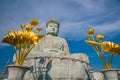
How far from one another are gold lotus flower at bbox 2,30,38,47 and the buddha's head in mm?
6419

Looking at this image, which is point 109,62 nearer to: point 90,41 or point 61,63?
point 90,41

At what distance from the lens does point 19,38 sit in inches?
342

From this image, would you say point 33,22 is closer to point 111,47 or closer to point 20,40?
point 20,40

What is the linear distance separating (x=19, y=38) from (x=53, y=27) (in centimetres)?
684

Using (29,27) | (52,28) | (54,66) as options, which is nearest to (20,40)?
(29,27)

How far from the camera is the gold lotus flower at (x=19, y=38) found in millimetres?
8648

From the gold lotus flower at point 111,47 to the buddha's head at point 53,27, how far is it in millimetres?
5849

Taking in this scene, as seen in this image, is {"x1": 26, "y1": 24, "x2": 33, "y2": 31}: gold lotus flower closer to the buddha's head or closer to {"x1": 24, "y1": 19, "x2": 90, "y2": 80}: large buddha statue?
{"x1": 24, "y1": 19, "x2": 90, "y2": 80}: large buddha statue

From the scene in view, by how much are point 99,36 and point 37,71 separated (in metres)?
3.78

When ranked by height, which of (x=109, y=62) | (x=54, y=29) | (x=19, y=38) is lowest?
(x=109, y=62)

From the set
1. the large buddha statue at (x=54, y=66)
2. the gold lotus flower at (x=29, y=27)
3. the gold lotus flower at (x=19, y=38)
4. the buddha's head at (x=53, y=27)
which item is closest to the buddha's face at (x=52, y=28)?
the buddha's head at (x=53, y=27)

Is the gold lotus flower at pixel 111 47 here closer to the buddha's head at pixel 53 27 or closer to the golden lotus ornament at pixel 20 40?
the golden lotus ornament at pixel 20 40

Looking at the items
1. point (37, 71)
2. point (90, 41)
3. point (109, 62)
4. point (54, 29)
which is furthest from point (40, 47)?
point (109, 62)

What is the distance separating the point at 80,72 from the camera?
40.2 feet
